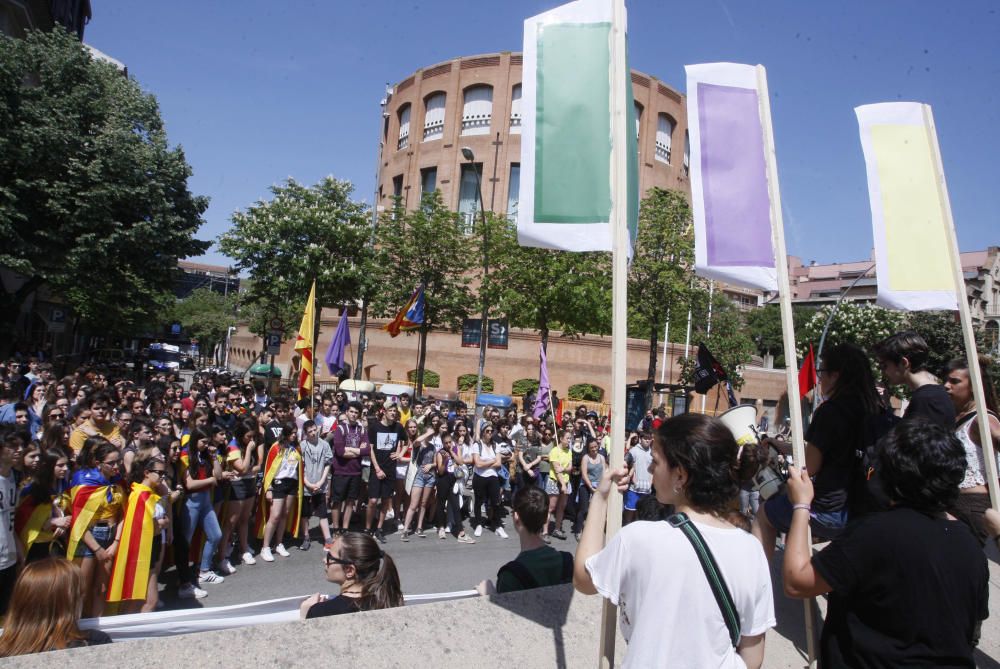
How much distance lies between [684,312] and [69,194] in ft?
72.8

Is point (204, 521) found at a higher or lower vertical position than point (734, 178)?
lower

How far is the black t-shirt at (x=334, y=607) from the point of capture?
3.18 metres

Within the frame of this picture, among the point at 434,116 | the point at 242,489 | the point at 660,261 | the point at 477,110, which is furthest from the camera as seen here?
the point at 434,116

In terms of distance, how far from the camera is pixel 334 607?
3254mm

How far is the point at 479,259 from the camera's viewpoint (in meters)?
28.2

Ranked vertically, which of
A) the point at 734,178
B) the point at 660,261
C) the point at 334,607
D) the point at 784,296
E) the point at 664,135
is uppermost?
the point at 664,135

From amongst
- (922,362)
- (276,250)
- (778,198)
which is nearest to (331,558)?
(778,198)

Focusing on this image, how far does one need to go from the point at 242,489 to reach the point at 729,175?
6.88m

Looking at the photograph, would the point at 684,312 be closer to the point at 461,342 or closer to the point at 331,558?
the point at 461,342

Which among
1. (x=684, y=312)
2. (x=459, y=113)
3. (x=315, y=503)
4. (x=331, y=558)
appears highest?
(x=459, y=113)

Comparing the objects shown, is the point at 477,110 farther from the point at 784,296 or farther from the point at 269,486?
the point at 784,296

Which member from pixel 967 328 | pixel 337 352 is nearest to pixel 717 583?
pixel 967 328

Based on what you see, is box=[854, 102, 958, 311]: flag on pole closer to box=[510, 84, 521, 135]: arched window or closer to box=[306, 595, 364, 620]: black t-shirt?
box=[306, 595, 364, 620]: black t-shirt

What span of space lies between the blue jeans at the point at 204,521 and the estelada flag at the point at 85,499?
5.49 ft
